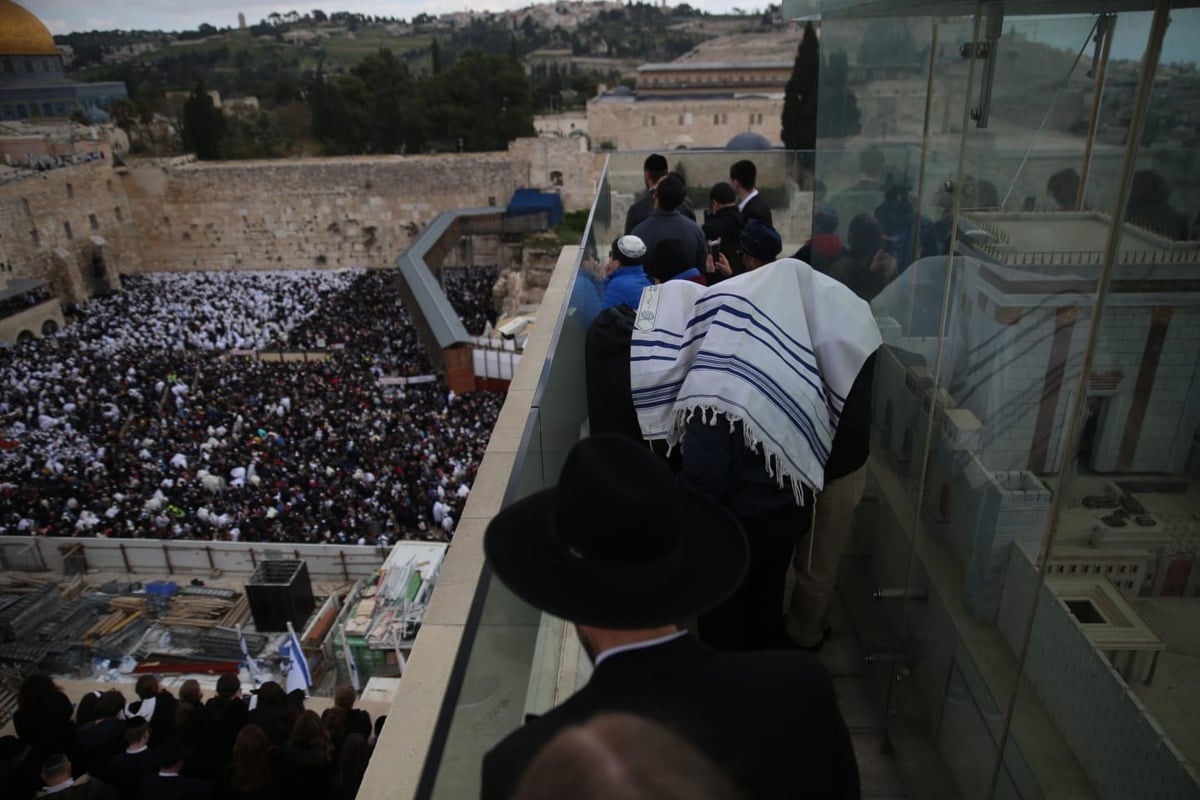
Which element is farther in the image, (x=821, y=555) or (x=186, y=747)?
(x=186, y=747)

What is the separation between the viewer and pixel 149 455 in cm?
1488

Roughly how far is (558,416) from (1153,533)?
2.01 m

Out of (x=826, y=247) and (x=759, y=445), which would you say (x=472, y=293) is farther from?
(x=759, y=445)

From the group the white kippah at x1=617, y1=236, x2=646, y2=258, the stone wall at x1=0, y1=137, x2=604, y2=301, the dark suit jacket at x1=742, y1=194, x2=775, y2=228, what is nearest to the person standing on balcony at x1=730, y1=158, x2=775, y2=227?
the dark suit jacket at x1=742, y1=194, x2=775, y2=228

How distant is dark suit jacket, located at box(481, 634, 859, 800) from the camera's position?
1070 mm

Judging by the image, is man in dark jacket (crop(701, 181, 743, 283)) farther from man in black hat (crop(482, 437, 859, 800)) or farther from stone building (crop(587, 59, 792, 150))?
stone building (crop(587, 59, 792, 150))

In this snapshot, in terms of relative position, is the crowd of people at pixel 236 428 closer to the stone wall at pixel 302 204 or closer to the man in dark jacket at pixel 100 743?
the stone wall at pixel 302 204

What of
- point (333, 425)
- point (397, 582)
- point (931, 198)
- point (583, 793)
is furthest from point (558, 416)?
point (333, 425)

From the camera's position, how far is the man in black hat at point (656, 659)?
42.7 inches

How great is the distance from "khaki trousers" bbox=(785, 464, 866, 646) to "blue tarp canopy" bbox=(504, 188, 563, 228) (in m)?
26.8

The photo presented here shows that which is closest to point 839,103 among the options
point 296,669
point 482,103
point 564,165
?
point 296,669

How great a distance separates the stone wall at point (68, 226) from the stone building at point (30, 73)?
15526 millimetres

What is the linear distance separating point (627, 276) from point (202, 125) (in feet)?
118

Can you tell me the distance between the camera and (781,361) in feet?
7.66
